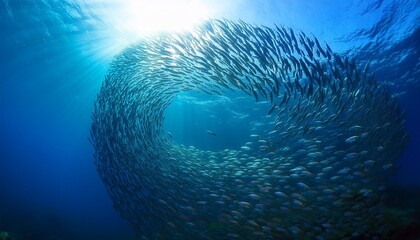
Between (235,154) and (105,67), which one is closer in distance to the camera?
(235,154)

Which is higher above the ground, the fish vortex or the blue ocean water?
the blue ocean water

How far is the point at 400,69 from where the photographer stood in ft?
64.3

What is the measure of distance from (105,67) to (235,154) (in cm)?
1627

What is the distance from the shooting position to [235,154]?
1289cm

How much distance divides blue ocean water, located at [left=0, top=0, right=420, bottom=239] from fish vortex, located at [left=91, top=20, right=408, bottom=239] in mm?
3474

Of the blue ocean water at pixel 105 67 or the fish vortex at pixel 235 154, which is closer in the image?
the fish vortex at pixel 235 154

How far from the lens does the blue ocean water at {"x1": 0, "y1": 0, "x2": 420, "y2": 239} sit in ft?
45.8

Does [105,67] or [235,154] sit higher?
[105,67]

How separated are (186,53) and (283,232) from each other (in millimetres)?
6746

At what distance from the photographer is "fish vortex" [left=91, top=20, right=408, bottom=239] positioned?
27.5ft

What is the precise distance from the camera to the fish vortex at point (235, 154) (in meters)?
8.38

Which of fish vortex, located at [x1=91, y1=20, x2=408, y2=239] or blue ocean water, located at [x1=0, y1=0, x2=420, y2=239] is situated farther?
blue ocean water, located at [x1=0, y1=0, x2=420, y2=239]

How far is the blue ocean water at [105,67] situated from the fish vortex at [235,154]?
3.47 meters

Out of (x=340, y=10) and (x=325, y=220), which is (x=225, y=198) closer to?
(x=325, y=220)
